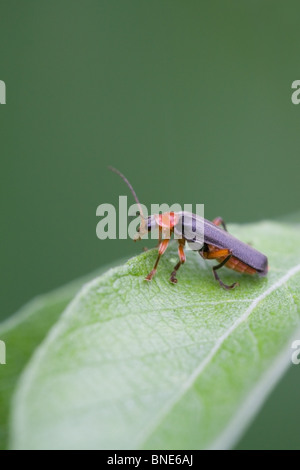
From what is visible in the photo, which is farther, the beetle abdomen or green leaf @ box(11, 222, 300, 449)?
the beetle abdomen

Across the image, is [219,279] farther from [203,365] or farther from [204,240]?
[203,365]

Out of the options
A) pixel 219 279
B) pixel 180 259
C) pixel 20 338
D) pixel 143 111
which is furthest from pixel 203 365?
pixel 143 111

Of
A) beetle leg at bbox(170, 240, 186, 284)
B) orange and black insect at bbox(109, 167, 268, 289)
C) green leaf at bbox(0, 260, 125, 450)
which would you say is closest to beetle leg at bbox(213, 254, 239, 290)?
orange and black insect at bbox(109, 167, 268, 289)

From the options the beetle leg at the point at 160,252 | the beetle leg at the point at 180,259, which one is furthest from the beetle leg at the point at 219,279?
the beetle leg at the point at 160,252

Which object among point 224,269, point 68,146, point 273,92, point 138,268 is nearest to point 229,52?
point 273,92

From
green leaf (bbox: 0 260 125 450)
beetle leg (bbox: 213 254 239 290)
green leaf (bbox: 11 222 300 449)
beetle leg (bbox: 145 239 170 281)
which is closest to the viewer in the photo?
green leaf (bbox: 11 222 300 449)

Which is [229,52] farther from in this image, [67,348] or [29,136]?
[67,348]

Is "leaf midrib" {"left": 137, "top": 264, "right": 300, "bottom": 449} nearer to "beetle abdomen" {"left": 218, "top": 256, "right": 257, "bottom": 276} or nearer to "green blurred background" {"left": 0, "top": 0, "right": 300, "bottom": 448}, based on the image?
"beetle abdomen" {"left": 218, "top": 256, "right": 257, "bottom": 276}
